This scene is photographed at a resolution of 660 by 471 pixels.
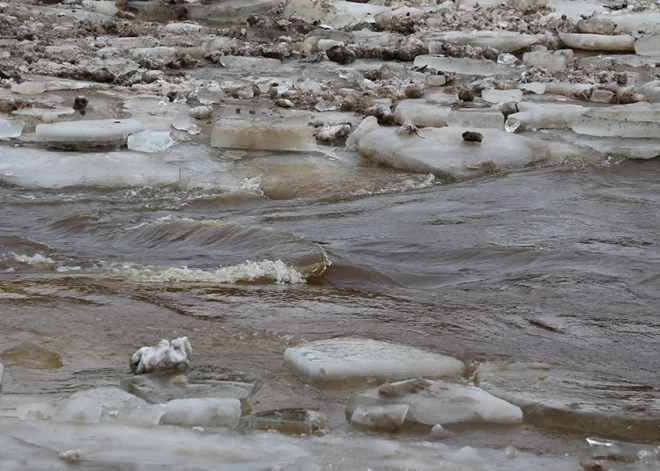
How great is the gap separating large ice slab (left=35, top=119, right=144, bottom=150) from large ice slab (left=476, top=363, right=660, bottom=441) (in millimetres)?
3223

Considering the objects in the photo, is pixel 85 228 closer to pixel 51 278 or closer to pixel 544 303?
pixel 51 278

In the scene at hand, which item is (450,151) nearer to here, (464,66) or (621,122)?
(621,122)

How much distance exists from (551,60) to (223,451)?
277 inches

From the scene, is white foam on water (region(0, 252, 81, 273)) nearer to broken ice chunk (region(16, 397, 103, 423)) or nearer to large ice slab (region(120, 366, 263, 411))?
large ice slab (region(120, 366, 263, 411))

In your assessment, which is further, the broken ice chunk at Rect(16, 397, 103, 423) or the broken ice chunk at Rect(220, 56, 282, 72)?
the broken ice chunk at Rect(220, 56, 282, 72)

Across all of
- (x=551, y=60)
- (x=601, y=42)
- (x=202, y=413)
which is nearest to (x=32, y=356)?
(x=202, y=413)

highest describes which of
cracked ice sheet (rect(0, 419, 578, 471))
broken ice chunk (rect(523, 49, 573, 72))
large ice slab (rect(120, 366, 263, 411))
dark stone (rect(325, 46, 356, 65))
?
broken ice chunk (rect(523, 49, 573, 72))

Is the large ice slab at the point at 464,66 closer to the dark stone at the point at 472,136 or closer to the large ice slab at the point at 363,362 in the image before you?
the dark stone at the point at 472,136

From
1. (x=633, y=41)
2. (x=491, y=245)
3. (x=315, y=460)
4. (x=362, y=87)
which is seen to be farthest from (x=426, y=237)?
(x=633, y=41)

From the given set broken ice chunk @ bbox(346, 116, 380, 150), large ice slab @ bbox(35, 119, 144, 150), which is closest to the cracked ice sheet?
large ice slab @ bbox(35, 119, 144, 150)

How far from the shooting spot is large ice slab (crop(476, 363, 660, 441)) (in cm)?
256

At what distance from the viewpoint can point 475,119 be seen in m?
6.04

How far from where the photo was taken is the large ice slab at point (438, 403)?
2.54m

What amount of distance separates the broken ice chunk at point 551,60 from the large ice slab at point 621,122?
2612 millimetres
